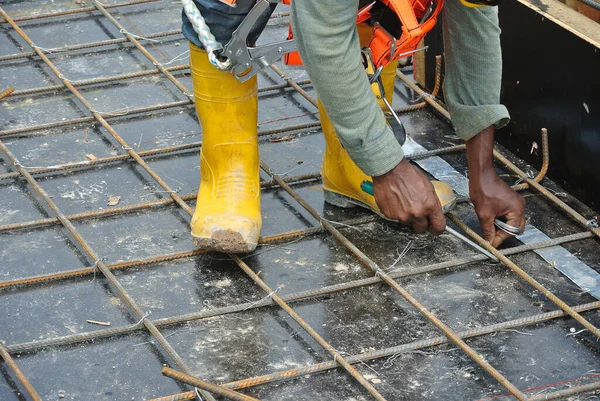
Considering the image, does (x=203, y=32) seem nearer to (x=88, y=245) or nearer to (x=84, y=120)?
(x=88, y=245)

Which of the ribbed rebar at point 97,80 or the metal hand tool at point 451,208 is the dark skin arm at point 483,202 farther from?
the ribbed rebar at point 97,80

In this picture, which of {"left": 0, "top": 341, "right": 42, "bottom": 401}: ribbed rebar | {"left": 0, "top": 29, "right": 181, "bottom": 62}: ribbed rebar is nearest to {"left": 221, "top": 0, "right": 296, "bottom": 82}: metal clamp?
{"left": 0, "top": 341, "right": 42, "bottom": 401}: ribbed rebar

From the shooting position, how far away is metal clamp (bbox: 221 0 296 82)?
8.71 feet

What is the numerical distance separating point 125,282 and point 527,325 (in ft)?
3.37

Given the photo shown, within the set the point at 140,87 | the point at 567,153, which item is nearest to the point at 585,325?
the point at 567,153

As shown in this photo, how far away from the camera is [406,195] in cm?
251

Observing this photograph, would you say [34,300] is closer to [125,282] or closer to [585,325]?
[125,282]

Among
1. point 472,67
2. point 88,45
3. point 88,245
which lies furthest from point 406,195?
point 88,45

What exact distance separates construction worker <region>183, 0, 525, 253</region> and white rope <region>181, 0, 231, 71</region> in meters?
0.03

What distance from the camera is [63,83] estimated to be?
3.69 metres

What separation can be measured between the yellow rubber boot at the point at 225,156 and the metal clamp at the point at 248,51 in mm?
38

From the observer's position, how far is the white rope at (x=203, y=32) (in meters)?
2.63

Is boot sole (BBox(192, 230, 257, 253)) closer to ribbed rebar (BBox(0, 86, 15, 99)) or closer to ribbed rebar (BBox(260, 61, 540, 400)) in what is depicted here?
ribbed rebar (BBox(260, 61, 540, 400))

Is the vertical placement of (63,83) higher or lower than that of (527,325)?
higher
